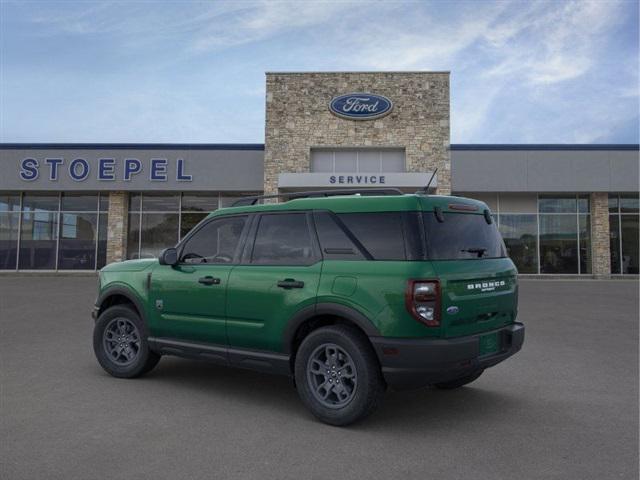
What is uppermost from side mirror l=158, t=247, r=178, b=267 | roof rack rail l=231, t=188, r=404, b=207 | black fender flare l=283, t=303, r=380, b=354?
roof rack rail l=231, t=188, r=404, b=207

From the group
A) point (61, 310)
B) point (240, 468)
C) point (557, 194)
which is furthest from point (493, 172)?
point (240, 468)

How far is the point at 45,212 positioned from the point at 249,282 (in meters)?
23.0

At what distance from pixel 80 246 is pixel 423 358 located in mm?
23327

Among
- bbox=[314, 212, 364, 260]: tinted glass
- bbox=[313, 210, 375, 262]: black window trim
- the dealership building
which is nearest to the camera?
bbox=[313, 210, 375, 262]: black window trim

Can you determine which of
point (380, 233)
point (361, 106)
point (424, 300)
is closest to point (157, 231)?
point (361, 106)

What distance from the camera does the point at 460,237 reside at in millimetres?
4527

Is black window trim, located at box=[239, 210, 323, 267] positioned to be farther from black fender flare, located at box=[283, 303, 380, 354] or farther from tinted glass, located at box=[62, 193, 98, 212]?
tinted glass, located at box=[62, 193, 98, 212]

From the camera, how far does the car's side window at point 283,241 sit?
15.7ft

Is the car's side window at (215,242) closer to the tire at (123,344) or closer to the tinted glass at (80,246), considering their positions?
the tire at (123,344)

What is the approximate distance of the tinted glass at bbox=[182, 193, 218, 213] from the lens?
79.2 feet

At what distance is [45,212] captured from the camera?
2450cm

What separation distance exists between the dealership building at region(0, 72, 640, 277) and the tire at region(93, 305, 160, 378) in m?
16.6

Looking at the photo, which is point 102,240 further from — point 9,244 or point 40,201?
point 9,244

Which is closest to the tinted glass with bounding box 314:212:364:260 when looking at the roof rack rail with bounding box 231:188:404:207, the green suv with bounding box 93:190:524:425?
the green suv with bounding box 93:190:524:425
